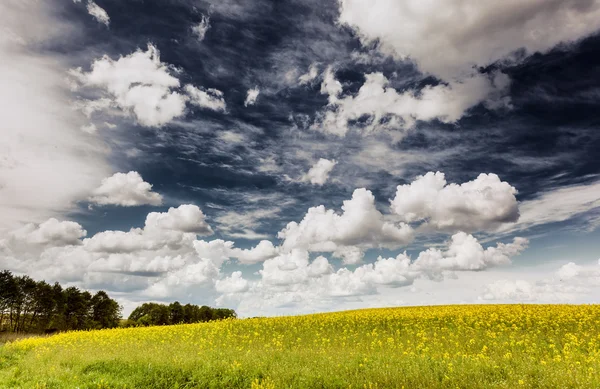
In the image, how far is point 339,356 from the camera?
16.2 meters

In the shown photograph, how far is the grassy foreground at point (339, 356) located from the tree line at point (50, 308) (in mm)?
34002

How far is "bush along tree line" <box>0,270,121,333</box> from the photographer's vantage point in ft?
186

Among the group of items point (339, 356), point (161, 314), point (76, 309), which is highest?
point (76, 309)

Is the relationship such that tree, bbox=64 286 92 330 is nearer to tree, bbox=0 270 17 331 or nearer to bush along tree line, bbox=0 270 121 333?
bush along tree line, bbox=0 270 121 333

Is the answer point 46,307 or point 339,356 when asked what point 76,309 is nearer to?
point 46,307

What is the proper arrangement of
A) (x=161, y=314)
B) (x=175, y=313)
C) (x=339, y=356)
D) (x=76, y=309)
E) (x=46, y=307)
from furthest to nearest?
(x=175, y=313) → (x=161, y=314) → (x=76, y=309) → (x=46, y=307) → (x=339, y=356)

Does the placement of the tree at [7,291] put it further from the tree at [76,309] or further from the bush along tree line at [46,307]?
the tree at [76,309]

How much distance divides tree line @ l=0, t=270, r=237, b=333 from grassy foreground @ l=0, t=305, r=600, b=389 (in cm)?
3400

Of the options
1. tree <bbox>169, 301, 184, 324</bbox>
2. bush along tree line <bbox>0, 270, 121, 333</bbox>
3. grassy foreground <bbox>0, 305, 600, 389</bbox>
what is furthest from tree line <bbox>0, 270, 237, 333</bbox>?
grassy foreground <bbox>0, 305, 600, 389</bbox>

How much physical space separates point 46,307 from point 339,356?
63.6 meters

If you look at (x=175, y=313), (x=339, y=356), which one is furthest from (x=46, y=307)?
(x=339, y=356)

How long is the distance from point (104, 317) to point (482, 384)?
7401 cm

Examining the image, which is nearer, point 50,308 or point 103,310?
point 50,308

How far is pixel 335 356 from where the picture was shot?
16328 mm
